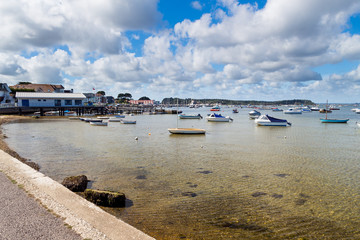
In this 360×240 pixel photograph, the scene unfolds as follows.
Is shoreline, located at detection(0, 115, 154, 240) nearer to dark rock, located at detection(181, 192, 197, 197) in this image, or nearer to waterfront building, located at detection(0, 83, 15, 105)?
dark rock, located at detection(181, 192, 197, 197)

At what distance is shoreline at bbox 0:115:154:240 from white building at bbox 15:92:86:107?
6722cm

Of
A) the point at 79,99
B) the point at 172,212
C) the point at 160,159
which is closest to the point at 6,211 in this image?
the point at 172,212

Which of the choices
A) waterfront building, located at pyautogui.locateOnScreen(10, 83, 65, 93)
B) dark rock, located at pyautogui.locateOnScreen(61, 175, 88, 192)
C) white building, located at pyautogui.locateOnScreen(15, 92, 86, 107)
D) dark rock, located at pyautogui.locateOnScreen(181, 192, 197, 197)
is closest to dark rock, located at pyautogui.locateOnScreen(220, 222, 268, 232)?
dark rock, located at pyautogui.locateOnScreen(181, 192, 197, 197)

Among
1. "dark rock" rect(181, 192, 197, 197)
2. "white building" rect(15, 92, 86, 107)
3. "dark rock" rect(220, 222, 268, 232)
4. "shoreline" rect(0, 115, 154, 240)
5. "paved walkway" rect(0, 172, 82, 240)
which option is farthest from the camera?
"white building" rect(15, 92, 86, 107)

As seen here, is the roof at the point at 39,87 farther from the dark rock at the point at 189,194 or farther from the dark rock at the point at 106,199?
the dark rock at the point at 189,194

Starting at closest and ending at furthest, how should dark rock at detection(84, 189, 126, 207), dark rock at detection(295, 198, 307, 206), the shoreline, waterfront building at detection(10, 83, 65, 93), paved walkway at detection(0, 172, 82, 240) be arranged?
1. paved walkway at detection(0, 172, 82, 240)
2. the shoreline
3. dark rock at detection(84, 189, 126, 207)
4. dark rock at detection(295, 198, 307, 206)
5. waterfront building at detection(10, 83, 65, 93)

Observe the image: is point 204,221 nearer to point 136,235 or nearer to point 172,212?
point 172,212

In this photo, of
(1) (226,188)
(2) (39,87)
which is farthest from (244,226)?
(2) (39,87)

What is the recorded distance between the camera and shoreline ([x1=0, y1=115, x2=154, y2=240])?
19.8 feet

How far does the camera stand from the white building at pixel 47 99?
66.8 m

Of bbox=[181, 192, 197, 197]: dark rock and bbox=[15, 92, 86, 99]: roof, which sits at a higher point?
bbox=[15, 92, 86, 99]: roof

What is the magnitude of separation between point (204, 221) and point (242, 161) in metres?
10.7

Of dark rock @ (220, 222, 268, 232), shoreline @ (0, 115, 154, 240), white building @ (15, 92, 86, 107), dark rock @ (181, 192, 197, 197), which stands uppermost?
white building @ (15, 92, 86, 107)

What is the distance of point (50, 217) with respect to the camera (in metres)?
6.50
